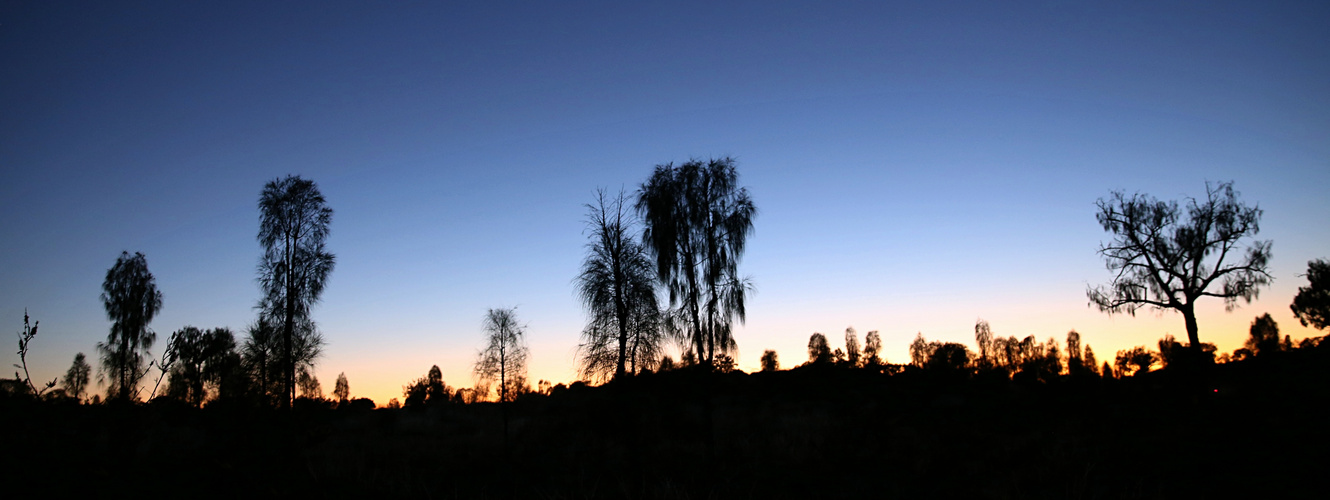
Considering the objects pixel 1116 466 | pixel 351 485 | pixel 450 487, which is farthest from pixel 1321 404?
pixel 351 485

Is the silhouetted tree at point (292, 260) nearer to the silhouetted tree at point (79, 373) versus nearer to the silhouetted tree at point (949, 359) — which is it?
the silhouetted tree at point (949, 359)

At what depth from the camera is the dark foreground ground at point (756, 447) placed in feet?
39.1

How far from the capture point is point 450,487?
13.6 meters

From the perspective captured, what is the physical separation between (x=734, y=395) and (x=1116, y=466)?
1666cm

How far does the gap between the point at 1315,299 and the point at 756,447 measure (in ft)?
176

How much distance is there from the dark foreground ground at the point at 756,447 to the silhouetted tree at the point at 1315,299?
2817 centimetres

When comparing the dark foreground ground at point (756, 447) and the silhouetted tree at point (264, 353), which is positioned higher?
the silhouetted tree at point (264, 353)

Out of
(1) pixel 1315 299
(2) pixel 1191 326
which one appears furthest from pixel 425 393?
(1) pixel 1315 299

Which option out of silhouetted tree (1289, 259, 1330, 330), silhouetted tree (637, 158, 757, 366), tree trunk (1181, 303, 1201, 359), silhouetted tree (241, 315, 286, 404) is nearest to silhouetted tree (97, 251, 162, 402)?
silhouetted tree (241, 315, 286, 404)

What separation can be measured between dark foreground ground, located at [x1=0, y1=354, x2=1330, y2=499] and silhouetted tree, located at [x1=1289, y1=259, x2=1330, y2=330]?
28.2m

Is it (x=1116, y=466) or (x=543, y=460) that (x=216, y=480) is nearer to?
(x=543, y=460)

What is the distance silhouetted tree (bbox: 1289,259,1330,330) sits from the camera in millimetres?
42438

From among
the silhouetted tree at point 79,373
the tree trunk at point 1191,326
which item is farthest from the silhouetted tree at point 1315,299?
the silhouetted tree at point 79,373

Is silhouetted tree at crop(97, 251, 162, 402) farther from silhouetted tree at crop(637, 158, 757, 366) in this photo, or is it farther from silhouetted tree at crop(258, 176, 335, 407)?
silhouetted tree at crop(637, 158, 757, 366)
